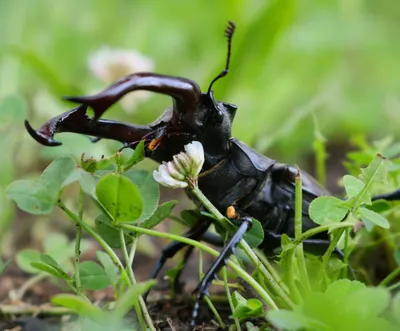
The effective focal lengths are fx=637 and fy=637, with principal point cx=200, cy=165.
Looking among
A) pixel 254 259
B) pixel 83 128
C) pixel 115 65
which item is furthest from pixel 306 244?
pixel 115 65

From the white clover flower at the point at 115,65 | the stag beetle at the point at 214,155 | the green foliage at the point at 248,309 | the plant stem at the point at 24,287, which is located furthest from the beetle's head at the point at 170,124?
the white clover flower at the point at 115,65

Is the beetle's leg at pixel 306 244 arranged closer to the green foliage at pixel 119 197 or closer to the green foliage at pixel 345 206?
the green foliage at pixel 345 206

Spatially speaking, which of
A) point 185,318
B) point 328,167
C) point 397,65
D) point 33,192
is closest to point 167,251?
point 185,318

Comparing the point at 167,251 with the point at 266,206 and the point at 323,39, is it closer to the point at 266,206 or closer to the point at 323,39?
the point at 266,206

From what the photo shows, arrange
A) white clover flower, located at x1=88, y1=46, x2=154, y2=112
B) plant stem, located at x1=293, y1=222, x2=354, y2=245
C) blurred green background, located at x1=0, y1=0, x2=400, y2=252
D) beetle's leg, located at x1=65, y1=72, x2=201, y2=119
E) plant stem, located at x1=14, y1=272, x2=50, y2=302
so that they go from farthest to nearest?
1. blurred green background, located at x1=0, y1=0, x2=400, y2=252
2. white clover flower, located at x1=88, y1=46, x2=154, y2=112
3. plant stem, located at x1=14, y1=272, x2=50, y2=302
4. plant stem, located at x1=293, y1=222, x2=354, y2=245
5. beetle's leg, located at x1=65, y1=72, x2=201, y2=119

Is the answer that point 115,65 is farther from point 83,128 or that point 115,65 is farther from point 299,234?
point 299,234

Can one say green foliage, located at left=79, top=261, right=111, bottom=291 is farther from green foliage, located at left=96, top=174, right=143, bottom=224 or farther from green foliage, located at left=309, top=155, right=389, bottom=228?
green foliage, located at left=309, top=155, right=389, bottom=228

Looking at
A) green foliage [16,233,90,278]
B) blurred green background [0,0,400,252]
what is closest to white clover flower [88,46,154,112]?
blurred green background [0,0,400,252]
